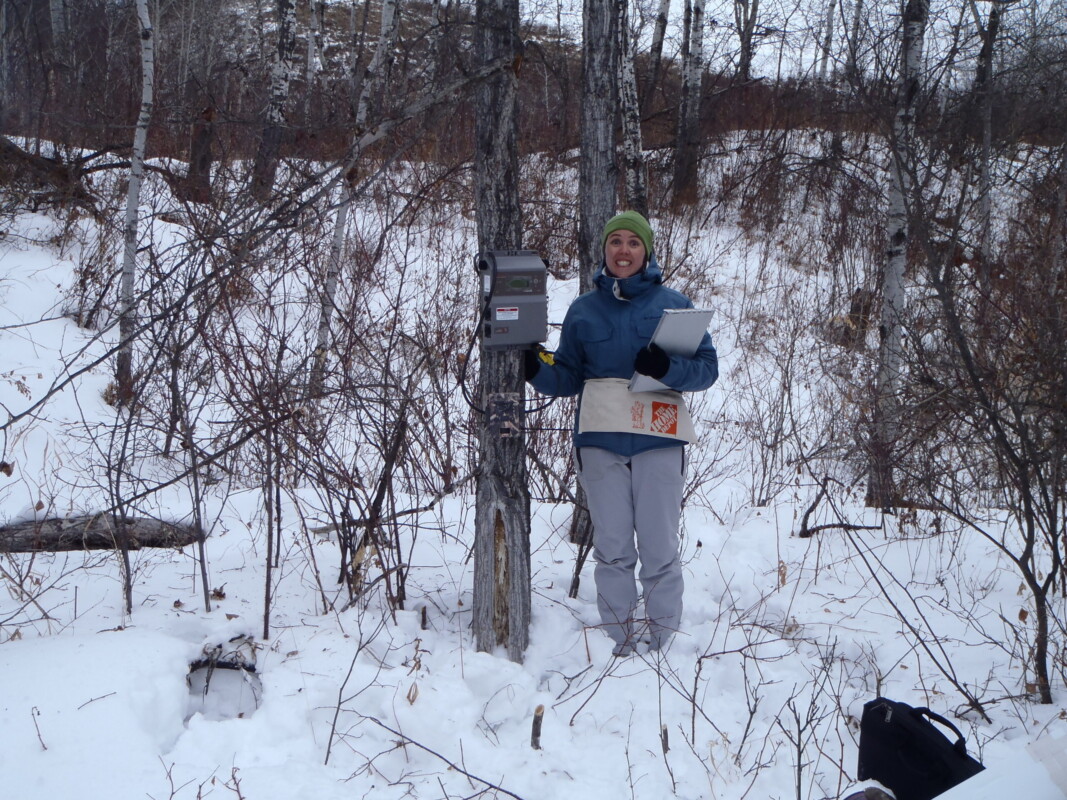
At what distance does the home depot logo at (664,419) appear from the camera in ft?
10.4

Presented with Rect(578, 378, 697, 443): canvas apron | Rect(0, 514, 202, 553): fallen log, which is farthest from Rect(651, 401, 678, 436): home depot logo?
Rect(0, 514, 202, 553): fallen log

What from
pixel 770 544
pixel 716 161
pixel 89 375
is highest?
pixel 716 161

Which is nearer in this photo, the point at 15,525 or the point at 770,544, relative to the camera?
the point at 15,525

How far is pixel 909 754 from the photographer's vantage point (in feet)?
7.70

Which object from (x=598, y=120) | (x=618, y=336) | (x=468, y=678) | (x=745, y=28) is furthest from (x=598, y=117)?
(x=745, y=28)

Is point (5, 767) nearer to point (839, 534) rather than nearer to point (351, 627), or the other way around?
point (351, 627)

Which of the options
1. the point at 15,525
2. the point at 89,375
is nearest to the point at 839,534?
the point at 15,525

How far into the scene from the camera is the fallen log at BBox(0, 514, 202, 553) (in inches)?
165

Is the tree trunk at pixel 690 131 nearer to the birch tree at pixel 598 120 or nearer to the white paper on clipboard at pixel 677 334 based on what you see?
the birch tree at pixel 598 120

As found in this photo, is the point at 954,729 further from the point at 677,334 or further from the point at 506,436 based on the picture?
the point at 506,436

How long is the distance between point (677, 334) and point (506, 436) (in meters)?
0.69

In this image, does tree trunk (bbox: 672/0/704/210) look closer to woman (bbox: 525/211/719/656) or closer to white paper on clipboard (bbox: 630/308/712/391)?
woman (bbox: 525/211/719/656)

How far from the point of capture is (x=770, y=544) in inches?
184

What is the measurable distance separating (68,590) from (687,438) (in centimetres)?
258
